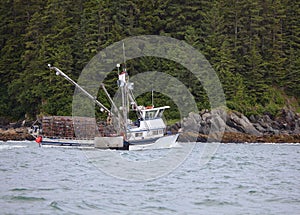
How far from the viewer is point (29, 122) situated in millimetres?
79688

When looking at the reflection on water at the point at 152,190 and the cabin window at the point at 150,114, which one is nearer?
the reflection on water at the point at 152,190

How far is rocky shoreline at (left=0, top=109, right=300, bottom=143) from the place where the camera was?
6762 cm

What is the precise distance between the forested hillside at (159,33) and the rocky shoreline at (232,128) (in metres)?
4.25

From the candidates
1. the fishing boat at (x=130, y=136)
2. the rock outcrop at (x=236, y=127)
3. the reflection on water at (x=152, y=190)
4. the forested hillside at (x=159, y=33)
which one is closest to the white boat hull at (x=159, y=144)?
the fishing boat at (x=130, y=136)

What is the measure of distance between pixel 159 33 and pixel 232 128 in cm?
2233

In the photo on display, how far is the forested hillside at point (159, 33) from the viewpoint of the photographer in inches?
3174

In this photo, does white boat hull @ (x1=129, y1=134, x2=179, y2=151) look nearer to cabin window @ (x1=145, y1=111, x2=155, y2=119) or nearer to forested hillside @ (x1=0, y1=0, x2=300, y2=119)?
cabin window @ (x1=145, y1=111, x2=155, y2=119)

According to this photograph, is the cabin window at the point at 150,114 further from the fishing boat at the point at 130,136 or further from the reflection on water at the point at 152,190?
the reflection on water at the point at 152,190

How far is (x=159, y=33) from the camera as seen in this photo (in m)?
86.2

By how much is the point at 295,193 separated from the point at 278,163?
1426 cm

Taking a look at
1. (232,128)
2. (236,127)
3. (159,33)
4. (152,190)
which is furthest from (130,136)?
(159,33)

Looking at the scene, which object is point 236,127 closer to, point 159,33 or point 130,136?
point 130,136

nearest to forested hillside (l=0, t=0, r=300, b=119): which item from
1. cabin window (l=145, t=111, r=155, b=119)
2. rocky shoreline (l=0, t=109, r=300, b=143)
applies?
rocky shoreline (l=0, t=109, r=300, b=143)

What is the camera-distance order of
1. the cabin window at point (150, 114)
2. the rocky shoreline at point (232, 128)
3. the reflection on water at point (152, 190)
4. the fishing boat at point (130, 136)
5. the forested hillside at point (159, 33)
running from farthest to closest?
the forested hillside at point (159, 33) → the rocky shoreline at point (232, 128) → the cabin window at point (150, 114) → the fishing boat at point (130, 136) → the reflection on water at point (152, 190)
